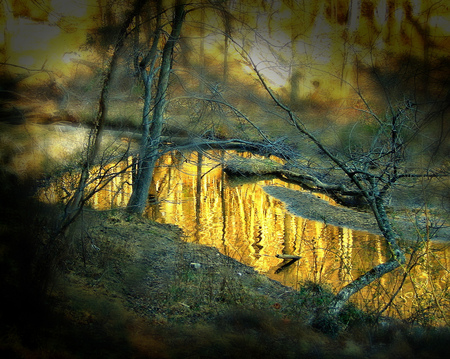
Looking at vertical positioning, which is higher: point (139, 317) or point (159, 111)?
point (159, 111)

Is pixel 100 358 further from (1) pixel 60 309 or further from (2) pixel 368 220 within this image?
(2) pixel 368 220

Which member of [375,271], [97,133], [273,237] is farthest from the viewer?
[273,237]

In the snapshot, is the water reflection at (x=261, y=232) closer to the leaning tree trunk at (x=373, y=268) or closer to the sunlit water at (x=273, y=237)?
the sunlit water at (x=273, y=237)

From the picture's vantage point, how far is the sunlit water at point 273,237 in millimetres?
4863

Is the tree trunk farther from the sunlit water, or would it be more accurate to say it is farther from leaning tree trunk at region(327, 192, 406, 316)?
leaning tree trunk at region(327, 192, 406, 316)

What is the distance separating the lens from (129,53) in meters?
5.57

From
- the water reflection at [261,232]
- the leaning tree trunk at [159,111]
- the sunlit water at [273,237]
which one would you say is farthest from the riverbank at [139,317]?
the leaning tree trunk at [159,111]

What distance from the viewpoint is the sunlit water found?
4.86 m

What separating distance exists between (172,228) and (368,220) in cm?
435

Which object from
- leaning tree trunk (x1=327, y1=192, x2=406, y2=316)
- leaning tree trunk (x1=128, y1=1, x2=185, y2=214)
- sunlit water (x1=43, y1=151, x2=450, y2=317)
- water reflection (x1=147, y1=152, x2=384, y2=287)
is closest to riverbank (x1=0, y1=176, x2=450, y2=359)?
leaning tree trunk (x1=327, y1=192, x2=406, y2=316)

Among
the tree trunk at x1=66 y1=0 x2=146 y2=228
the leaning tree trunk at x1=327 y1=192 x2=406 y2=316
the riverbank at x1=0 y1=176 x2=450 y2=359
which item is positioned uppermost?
the tree trunk at x1=66 y1=0 x2=146 y2=228

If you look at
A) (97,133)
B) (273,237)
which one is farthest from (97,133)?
(273,237)

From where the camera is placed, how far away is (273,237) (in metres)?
7.52

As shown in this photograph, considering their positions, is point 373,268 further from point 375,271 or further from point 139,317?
point 139,317
